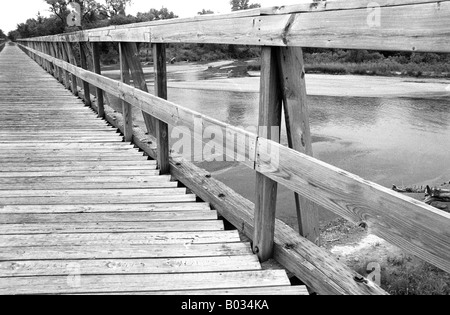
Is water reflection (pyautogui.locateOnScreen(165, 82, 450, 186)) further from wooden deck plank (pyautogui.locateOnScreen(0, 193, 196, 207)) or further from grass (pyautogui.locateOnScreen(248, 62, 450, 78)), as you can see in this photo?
grass (pyautogui.locateOnScreen(248, 62, 450, 78))

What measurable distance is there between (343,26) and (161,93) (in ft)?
8.20

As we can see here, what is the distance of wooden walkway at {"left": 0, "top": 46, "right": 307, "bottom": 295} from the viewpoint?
6.75 ft

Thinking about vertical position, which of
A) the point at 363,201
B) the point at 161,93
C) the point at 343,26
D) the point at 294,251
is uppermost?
the point at 343,26

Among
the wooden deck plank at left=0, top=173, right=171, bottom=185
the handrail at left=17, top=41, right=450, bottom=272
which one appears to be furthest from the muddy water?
the handrail at left=17, top=41, right=450, bottom=272

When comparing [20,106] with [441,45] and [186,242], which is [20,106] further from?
[441,45]

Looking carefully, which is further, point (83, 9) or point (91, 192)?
point (83, 9)

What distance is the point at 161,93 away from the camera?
3.81m

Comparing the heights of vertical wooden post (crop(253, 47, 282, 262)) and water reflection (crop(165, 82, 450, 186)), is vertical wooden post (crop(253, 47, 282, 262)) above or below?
above

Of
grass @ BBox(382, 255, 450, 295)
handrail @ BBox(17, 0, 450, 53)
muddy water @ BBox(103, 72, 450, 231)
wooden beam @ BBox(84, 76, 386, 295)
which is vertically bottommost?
grass @ BBox(382, 255, 450, 295)

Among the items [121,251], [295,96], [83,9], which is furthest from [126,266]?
[83,9]

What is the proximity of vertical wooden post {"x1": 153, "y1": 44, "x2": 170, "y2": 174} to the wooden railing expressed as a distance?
18cm

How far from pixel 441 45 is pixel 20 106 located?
8.39 m

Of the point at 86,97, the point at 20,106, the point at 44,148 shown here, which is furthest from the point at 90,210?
the point at 20,106

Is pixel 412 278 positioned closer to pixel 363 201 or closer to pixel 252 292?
pixel 252 292
